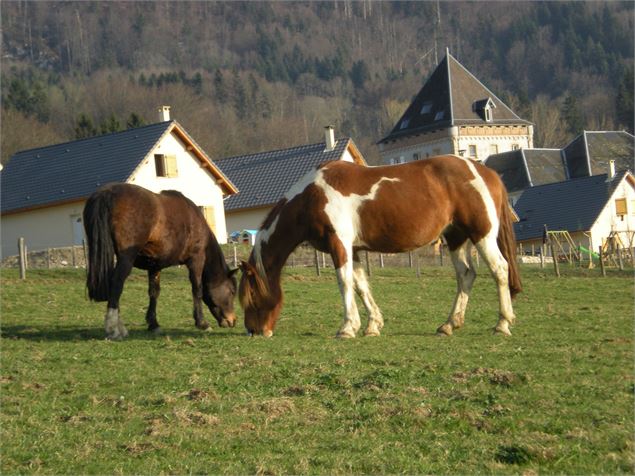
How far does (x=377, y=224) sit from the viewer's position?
14102mm

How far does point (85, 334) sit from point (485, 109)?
9018cm

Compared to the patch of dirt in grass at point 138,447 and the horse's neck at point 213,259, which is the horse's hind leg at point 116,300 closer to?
the horse's neck at point 213,259

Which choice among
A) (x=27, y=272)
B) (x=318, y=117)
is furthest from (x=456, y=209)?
(x=318, y=117)

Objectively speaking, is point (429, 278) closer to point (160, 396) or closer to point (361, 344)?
point (361, 344)

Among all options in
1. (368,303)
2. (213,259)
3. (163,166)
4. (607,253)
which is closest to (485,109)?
(607,253)

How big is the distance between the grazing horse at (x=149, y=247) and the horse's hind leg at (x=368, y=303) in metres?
2.47

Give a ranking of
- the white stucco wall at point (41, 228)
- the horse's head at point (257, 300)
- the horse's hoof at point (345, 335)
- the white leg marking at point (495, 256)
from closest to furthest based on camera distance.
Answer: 1. the horse's hoof at point (345, 335)
2. the white leg marking at point (495, 256)
3. the horse's head at point (257, 300)
4. the white stucco wall at point (41, 228)

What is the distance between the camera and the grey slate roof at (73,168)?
4662 centimetres

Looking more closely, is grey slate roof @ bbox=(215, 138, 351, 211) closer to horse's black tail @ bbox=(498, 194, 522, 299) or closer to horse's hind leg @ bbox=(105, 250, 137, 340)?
horse's hind leg @ bbox=(105, 250, 137, 340)

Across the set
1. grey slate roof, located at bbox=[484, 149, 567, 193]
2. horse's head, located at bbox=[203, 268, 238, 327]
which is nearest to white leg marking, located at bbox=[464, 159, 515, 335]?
horse's head, located at bbox=[203, 268, 238, 327]

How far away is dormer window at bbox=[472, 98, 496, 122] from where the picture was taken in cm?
10238

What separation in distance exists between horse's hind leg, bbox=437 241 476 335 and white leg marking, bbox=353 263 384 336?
32.5 inches

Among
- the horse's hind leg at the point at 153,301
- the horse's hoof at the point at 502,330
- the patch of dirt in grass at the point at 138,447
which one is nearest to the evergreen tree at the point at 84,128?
the horse's hind leg at the point at 153,301

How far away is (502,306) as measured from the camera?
14.2 meters
